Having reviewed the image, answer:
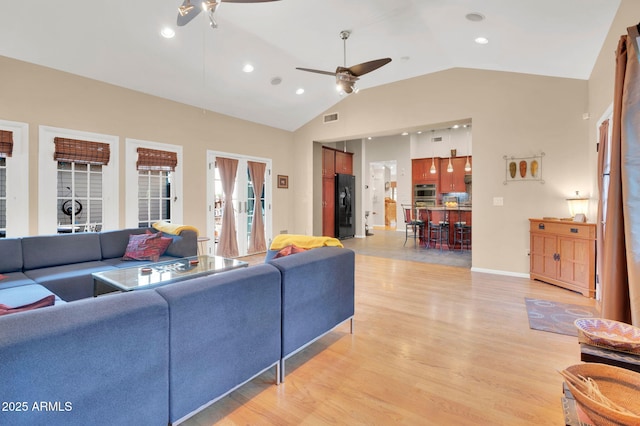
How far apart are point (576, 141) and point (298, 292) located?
15.9 ft

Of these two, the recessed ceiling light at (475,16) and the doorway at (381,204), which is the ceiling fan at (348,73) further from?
the doorway at (381,204)

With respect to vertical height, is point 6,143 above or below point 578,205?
above

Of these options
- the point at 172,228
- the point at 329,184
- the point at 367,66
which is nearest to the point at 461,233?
the point at 329,184

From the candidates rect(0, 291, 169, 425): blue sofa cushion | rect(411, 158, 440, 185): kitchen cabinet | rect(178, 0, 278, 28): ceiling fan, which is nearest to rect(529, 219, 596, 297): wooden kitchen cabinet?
rect(178, 0, 278, 28): ceiling fan

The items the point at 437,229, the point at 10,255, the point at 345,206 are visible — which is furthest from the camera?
the point at 345,206

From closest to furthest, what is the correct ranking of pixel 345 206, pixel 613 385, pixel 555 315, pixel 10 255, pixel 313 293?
pixel 613 385 < pixel 313 293 < pixel 10 255 < pixel 555 315 < pixel 345 206

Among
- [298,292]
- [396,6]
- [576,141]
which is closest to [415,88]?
[396,6]

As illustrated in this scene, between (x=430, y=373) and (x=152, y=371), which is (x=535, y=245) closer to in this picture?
(x=430, y=373)

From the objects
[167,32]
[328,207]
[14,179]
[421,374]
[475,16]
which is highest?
[167,32]

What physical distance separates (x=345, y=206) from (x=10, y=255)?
7.46m

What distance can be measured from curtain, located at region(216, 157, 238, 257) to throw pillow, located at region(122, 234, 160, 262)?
7.87ft

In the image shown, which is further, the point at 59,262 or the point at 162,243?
the point at 162,243

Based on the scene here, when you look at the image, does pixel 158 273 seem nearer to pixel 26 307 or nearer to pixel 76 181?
pixel 26 307

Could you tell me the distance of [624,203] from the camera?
6.13 feet
